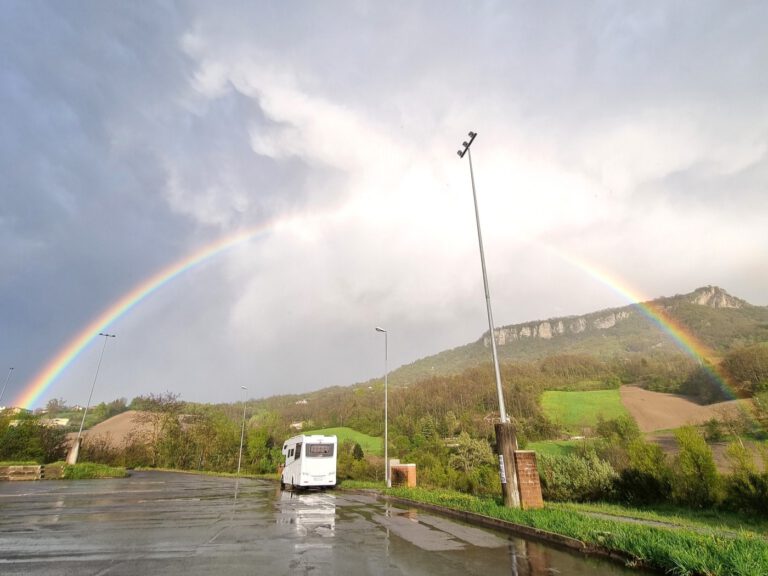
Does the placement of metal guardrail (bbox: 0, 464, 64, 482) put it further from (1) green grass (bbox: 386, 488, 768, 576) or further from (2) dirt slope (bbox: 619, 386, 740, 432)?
(2) dirt slope (bbox: 619, 386, 740, 432)

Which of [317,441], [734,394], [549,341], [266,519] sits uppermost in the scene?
[549,341]

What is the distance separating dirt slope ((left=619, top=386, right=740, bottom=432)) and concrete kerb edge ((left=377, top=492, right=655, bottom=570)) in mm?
57628

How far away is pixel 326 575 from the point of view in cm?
611

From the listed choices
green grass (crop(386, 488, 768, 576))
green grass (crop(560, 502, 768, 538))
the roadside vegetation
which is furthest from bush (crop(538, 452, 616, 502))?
green grass (crop(386, 488, 768, 576))

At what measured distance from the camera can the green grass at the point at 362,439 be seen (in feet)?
205

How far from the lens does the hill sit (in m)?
89.3

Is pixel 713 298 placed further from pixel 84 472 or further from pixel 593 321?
pixel 84 472

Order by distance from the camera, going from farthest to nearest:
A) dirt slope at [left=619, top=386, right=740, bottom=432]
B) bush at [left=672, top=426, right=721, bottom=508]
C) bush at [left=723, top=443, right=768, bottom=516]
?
dirt slope at [left=619, top=386, right=740, bottom=432]
bush at [left=672, top=426, right=721, bottom=508]
bush at [left=723, top=443, right=768, bottom=516]

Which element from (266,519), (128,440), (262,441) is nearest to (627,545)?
(266,519)

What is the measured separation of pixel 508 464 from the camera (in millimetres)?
12430

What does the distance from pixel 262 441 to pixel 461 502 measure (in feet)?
181

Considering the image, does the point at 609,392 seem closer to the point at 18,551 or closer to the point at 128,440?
the point at 128,440

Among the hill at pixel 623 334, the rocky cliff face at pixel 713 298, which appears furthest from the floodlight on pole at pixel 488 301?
the rocky cliff face at pixel 713 298

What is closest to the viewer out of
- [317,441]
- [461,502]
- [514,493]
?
[514,493]
